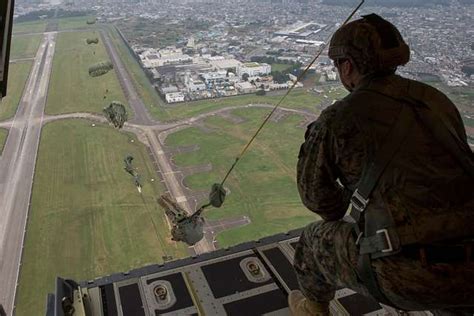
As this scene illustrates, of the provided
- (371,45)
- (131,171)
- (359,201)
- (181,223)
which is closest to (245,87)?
(131,171)

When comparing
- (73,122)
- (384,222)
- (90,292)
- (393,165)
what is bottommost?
(73,122)

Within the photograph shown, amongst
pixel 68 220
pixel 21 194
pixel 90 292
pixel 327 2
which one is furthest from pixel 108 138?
pixel 327 2

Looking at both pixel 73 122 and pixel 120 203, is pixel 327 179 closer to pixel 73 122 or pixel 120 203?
pixel 120 203

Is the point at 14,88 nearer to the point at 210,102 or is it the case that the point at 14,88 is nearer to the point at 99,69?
the point at 99,69

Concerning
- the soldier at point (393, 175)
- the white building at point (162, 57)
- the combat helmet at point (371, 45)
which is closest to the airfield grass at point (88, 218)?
the soldier at point (393, 175)

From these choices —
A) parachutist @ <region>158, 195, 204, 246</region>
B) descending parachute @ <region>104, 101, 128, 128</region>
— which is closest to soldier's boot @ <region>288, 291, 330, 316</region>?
parachutist @ <region>158, 195, 204, 246</region>

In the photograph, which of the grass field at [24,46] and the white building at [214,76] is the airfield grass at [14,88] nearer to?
the grass field at [24,46]
